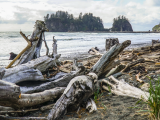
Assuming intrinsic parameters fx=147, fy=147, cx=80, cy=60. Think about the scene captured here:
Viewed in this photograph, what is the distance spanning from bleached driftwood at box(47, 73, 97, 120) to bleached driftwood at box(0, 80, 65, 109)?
1.56 feet

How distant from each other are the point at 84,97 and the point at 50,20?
152584mm

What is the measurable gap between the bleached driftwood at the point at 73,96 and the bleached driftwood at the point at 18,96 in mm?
476

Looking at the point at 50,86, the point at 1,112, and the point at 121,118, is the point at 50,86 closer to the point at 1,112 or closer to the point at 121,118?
the point at 1,112

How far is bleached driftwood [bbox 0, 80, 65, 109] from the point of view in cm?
198

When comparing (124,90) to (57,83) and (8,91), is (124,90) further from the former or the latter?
(8,91)

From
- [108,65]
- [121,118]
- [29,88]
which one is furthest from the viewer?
[108,65]

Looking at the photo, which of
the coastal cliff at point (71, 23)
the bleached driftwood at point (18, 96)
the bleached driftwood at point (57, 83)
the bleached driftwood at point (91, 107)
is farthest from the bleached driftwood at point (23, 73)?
the coastal cliff at point (71, 23)

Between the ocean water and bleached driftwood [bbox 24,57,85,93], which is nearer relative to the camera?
bleached driftwood [bbox 24,57,85,93]

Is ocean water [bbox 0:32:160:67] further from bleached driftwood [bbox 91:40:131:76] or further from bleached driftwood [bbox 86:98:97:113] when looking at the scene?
bleached driftwood [bbox 86:98:97:113]

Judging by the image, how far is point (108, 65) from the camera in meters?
4.24

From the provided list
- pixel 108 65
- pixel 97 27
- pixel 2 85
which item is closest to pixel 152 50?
pixel 108 65

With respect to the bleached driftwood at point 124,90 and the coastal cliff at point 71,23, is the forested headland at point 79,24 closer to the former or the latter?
the coastal cliff at point 71,23

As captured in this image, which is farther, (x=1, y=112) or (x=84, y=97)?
(x=84, y=97)

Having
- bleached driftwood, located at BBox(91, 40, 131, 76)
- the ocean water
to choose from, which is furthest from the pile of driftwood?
the ocean water
